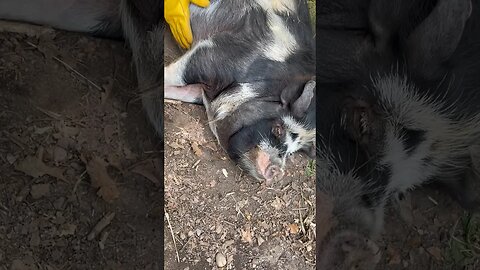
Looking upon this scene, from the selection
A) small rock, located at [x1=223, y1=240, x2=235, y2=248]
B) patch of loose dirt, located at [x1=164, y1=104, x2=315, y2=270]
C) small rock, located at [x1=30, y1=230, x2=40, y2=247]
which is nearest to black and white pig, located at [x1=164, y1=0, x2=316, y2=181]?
patch of loose dirt, located at [x1=164, y1=104, x2=315, y2=270]

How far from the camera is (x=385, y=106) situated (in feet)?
4.75

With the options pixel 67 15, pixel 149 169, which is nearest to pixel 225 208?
pixel 149 169

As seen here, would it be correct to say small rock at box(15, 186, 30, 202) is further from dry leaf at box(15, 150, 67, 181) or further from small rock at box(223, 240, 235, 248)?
small rock at box(223, 240, 235, 248)

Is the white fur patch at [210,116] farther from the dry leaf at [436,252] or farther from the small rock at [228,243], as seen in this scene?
the dry leaf at [436,252]

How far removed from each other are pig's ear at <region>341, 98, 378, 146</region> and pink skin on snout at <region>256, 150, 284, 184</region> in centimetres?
20

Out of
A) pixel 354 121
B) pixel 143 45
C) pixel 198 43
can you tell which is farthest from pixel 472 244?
pixel 143 45

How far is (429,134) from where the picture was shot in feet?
4.86

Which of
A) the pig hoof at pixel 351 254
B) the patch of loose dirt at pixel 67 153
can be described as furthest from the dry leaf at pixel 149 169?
the pig hoof at pixel 351 254

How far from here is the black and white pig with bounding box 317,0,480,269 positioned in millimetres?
1408

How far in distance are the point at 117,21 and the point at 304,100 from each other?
47 cm

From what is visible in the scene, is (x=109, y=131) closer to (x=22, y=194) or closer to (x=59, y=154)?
(x=59, y=154)

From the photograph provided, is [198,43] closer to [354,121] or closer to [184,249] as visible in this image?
[354,121]

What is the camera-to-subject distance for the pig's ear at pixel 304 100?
1.37 meters

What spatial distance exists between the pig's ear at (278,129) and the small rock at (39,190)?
0.54m
